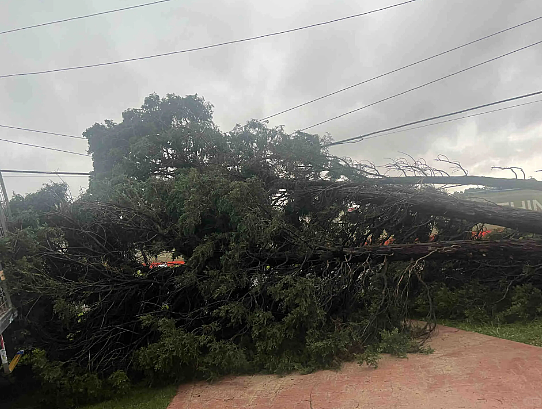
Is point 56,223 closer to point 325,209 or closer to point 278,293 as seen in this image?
point 278,293

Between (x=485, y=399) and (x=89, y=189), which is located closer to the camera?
(x=485, y=399)

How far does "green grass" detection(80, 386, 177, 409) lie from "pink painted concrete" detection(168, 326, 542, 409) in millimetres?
145

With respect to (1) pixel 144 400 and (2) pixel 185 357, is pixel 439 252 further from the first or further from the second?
(1) pixel 144 400

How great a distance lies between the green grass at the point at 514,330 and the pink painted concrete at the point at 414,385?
A: 0.62 ft

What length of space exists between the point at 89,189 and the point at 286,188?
3.72 metres

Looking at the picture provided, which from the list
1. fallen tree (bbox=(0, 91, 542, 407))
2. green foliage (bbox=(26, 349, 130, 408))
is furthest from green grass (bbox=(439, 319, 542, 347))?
green foliage (bbox=(26, 349, 130, 408))

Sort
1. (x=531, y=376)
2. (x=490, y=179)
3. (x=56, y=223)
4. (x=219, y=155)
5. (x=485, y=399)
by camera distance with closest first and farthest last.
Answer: (x=485, y=399), (x=531, y=376), (x=56, y=223), (x=490, y=179), (x=219, y=155)

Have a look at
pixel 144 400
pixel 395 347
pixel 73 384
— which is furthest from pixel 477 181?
pixel 73 384

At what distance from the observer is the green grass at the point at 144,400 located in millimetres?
4789

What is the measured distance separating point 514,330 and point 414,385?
96.1 inches

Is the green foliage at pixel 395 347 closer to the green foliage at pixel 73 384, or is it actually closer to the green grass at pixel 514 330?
the green grass at pixel 514 330

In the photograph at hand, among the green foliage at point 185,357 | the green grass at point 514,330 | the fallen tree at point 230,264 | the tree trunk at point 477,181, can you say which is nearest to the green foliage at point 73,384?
the fallen tree at point 230,264

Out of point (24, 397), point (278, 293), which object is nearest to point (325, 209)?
point (278, 293)

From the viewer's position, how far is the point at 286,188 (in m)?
7.25
